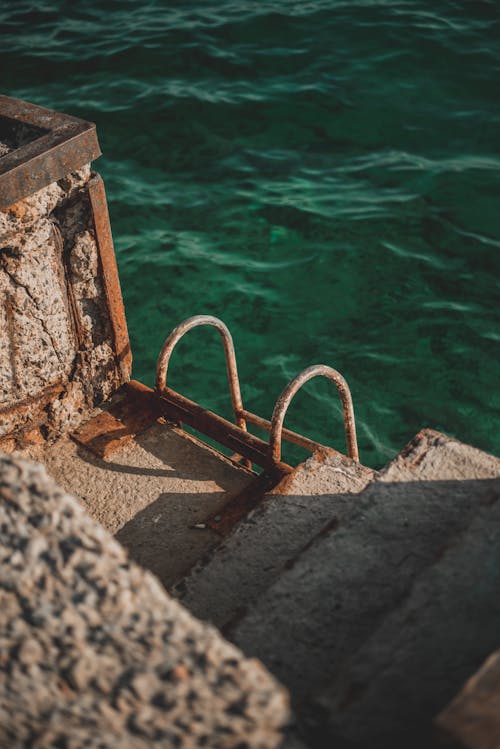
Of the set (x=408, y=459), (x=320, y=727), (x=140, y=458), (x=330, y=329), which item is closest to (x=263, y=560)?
(x=408, y=459)

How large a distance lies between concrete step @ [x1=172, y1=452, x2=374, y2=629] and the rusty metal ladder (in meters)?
0.21

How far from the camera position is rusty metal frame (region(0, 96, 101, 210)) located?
9.69 ft

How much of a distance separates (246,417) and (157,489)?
603 millimetres

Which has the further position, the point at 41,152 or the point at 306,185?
the point at 306,185

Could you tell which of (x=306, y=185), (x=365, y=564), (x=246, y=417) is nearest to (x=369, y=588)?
(x=365, y=564)

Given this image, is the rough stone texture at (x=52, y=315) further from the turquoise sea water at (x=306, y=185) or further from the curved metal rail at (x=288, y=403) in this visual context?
the turquoise sea water at (x=306, y=185)

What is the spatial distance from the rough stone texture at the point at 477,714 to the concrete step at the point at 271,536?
4.08 ft

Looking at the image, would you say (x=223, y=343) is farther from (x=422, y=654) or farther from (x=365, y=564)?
(x=422, y=654)

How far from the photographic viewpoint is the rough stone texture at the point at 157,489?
3.18 metres

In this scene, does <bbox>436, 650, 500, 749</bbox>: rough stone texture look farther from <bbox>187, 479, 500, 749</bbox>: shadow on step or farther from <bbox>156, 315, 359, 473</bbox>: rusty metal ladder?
<bbox>156, 315, 359, 473</bbox>: rusty metal ladder

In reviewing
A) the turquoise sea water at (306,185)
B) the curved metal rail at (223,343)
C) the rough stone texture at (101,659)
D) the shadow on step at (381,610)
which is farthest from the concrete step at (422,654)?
the turquoise sea water at (306,185)

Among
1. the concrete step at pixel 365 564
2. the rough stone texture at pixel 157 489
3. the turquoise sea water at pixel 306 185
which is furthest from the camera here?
the turquoise sea water at pixel 306 185

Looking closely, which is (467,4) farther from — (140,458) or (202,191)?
(140,458)

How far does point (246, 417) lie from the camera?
12.4 ft
